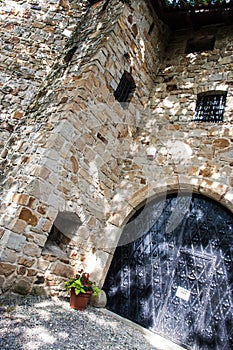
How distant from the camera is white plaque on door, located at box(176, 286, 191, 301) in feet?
11.4

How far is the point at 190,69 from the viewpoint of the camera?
504cm

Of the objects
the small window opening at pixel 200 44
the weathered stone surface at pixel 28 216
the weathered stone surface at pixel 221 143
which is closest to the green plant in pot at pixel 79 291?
the weathered stone surface at pixel 28 216

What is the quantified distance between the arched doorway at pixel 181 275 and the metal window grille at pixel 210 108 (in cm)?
147

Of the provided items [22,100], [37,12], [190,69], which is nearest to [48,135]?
[22,100]

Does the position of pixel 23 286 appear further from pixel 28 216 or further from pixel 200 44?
pixel 200 44

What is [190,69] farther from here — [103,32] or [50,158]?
[50,158]

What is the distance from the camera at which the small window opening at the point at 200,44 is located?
211 inches

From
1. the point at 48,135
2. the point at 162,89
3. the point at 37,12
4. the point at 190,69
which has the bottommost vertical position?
the point at 48,135

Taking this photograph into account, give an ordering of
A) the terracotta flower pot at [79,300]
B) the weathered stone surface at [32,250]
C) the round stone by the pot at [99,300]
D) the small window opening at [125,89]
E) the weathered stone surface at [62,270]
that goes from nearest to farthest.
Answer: the weathered stone surface at [32,250] → the terracotta flower pot at [79,300] → the weathered stone surface at [62,270] → the round stone by the pot at [99,300] → the small window opening at [125,89]

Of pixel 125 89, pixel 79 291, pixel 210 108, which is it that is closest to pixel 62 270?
pixel 79 291

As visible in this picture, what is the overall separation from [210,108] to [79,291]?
3627mm

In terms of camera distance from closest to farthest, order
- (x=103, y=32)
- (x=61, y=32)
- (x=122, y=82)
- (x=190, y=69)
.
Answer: (x=103, y=32)
(x=122, y=82)
(x=190, y=69)
(x=61, y=32)

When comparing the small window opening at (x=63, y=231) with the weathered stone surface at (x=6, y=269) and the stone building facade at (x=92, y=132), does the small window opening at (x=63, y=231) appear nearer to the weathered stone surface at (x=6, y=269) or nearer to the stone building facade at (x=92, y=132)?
the stone building facade at (x=92, y=132)

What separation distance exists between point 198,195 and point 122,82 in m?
2.43
